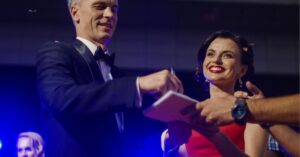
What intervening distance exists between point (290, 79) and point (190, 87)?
1222 mm

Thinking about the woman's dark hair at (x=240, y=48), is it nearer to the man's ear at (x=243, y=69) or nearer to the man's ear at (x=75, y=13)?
the man's ear at (x=243, y=69)

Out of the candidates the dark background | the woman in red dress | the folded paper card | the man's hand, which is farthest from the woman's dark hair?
the dark background

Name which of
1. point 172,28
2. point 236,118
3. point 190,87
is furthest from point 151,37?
point 236,118

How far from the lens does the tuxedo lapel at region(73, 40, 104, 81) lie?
1.57 m

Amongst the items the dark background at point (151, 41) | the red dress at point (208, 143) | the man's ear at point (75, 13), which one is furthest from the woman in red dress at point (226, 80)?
the dark background at point (151, 41)

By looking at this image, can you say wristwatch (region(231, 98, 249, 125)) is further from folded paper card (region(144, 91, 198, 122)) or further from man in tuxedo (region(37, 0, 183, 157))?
man in tuxedo (region(37, 0, 183, 157))

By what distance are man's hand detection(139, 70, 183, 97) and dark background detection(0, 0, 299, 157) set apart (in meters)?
4.05

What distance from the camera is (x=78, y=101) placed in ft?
4.48

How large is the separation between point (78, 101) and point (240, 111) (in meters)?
0.49

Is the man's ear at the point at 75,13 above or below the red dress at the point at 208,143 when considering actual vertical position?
above

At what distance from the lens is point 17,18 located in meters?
5.88

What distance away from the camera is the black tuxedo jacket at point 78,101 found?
1.37 metres

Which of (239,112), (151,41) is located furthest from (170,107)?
(151,41)

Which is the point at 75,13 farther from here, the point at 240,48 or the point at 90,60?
the point at 240,48
